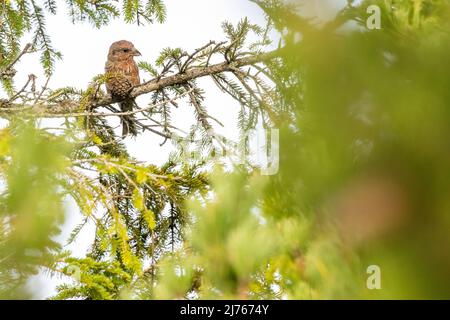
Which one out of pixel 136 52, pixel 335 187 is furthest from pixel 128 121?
pixel 335 187

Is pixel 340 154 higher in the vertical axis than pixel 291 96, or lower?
lower

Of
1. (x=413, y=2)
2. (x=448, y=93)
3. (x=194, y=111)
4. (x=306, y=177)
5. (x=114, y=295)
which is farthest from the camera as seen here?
(x=194, y=111)

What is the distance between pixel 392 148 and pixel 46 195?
65 cm

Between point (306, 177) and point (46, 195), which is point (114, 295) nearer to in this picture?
point (46, 195)

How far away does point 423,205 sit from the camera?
789mm

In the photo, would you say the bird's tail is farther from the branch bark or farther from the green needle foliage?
the green needle foliage

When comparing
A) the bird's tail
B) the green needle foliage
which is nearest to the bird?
the bird's tail

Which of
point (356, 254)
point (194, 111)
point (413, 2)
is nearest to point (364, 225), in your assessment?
point (356, 254)

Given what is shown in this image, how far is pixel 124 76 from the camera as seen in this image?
354 centimetres

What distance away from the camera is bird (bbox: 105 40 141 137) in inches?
138

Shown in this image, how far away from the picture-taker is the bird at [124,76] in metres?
3.51

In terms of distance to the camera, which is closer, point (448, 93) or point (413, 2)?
point (448, 93)

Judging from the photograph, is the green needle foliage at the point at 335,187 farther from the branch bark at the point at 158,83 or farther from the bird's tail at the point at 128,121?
the bird's tail at the point at 128,121

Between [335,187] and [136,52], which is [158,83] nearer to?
[136,52]
